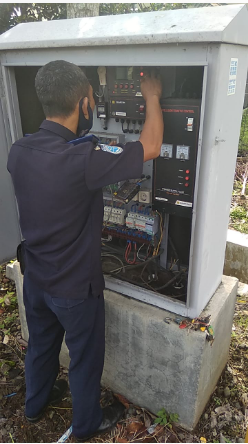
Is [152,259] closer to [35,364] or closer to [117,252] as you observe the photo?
[117,252]

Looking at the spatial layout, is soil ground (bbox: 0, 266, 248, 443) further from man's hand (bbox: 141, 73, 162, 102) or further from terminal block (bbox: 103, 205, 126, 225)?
man's hand (bbox: 141, 73, 162, 102)

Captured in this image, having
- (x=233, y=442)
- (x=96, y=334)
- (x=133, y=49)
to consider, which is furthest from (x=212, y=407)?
(x=133, y=49)

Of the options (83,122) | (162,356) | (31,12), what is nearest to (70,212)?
(83,122)

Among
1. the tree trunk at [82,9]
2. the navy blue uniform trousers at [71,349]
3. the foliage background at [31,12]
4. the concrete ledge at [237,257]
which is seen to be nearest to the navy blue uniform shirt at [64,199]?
the navy blue uniform trousers at [71,349]

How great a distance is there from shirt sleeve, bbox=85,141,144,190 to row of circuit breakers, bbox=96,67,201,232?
33cm

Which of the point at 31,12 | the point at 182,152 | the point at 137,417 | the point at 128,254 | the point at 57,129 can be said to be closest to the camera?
the point at 57,129

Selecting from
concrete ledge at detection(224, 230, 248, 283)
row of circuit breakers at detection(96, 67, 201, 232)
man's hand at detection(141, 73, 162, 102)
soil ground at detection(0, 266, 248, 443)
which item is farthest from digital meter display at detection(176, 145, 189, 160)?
concrete ledge at detection(224, 230, 248, 283)

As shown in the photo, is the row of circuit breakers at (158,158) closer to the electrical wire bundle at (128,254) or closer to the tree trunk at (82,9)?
the electrical wire bundle at (128,254)

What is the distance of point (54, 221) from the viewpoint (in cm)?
160

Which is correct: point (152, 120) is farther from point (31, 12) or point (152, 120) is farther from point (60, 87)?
point (31, 12)

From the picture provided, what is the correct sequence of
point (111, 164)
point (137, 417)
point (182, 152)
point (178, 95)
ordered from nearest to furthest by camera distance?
point (111, 164)
point (182, 152)
point (178, 95)
point (137, 417)

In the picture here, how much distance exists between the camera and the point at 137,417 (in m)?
2.21

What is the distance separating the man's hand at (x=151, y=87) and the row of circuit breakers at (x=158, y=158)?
5 cm

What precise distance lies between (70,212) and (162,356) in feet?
3.63
